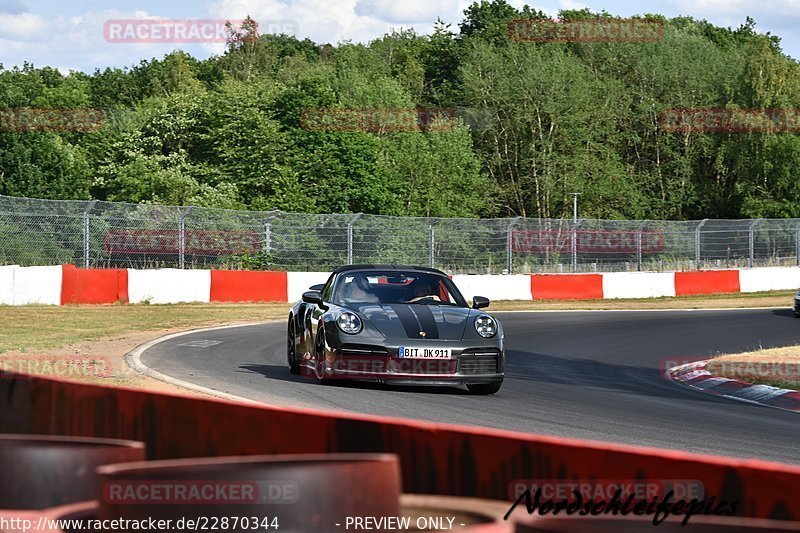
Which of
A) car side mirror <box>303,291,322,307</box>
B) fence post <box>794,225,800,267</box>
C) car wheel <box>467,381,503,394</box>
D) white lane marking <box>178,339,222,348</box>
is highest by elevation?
fence post <box>794,225,800,267</box>

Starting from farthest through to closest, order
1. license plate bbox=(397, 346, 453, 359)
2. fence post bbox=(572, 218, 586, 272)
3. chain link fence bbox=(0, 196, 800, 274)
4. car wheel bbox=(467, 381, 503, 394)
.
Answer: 1. fence post bbox=(572, 218, 586, 272)
2. chain link fence bbox=(0, 196, 800, 274)
3. car wheel bbox=(467, 381, 503, 394)
4. license plate bbox=(397, 346, 453, 359)

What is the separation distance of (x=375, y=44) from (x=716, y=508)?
10021cm

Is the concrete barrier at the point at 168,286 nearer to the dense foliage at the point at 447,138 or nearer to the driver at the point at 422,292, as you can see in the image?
the driver at the point at 422,292

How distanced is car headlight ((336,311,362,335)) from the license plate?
0.48 metres

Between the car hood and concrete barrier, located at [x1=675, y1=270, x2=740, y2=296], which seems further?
concrete barrier, located at [x1=675, y1=270, x2=740, y2=296]

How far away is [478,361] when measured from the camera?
11031 millimetres

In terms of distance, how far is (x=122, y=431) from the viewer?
17.6 ft

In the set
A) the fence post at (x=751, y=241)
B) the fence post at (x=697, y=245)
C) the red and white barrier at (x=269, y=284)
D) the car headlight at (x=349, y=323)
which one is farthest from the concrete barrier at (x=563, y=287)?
the car headlight at (x=349, y=323)

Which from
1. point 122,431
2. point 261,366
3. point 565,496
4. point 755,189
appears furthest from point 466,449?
point 755,189

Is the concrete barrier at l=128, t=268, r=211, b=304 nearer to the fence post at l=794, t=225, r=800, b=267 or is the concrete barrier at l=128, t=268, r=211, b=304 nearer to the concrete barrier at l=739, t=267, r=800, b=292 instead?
the concrete barrier at l=739, t=267, r=800, b=292

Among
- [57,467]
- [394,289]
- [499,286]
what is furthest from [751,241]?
[57,467]

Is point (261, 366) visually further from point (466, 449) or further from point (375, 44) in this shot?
point (375, 44)

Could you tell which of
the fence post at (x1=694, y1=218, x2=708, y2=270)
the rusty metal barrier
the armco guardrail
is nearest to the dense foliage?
the fence post at (x1=694, y1=218, x2=708, y2=270)

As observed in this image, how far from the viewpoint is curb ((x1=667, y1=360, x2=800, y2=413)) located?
12.0 m
